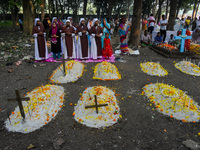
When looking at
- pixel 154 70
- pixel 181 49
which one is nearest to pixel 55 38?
pixel 154 70

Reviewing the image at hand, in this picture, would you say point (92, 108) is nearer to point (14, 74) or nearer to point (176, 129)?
point (176, 129)

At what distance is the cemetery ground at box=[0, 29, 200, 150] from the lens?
3.37 metres

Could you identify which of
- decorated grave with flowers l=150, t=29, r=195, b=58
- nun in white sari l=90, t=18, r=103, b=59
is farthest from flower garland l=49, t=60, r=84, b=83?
decorated grave with flowers l=150, t=29, r=195, b=58

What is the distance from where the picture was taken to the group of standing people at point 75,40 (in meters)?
8.04

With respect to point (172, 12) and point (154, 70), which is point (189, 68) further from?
point (172, 12)

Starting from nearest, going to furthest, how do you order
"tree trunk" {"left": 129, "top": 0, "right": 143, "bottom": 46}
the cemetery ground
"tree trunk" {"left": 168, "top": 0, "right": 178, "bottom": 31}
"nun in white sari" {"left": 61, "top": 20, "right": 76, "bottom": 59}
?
the cemetery ground → "nun in white sari" {"left": 61, "top": 20, "right": 76, "bottom": 59} → "tree trunk" {"left": 129, "top": 0, "right": 143, "bottom": 46} → "tree trunk" {"left": 168, "top": 0, "right": 178, "bottom": 31}

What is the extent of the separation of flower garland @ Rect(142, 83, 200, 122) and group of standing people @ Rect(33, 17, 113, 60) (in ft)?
13.5

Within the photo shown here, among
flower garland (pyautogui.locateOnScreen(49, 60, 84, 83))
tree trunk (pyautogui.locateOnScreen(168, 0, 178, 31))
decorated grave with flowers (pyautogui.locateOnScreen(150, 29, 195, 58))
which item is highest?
tree trunk (pyautogui.locateOnScreen(168, 0, 178, 31))

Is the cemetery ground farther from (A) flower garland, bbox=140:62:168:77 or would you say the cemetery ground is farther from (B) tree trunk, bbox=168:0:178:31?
(B) tree trunk, bbox=168:0:178:31

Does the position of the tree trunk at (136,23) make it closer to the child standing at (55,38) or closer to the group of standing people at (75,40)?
the group of standing people at (75,40)

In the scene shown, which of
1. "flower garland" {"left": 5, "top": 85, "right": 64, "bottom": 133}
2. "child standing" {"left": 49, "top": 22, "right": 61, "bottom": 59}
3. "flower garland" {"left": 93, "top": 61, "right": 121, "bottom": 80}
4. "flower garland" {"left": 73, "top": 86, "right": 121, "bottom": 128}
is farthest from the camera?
"child standing" {"left": 49, "top": 22, "right": 61, "bottom": 59}

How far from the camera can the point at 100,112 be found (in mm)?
4184

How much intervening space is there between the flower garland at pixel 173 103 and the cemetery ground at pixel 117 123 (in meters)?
0.19

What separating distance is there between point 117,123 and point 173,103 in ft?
6.10
